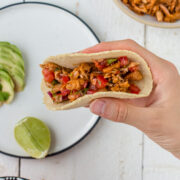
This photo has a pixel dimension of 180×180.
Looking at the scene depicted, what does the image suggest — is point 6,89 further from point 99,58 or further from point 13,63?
point 99,58

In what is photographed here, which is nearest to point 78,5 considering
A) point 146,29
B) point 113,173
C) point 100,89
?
point 146,29

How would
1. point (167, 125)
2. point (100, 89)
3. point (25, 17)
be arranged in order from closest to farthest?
point (100, 89), point (167, 125), point (25, 17)

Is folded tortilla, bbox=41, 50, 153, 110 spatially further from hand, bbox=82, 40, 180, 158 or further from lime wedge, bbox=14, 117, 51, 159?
lime wedge, bbox=14, 117, 51, 159

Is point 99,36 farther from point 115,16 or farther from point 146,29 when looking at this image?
point 146,29

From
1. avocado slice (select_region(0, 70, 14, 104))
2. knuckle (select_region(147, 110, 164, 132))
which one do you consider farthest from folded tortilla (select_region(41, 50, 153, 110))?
avocado slice (select_region(0, 70, 14, 104))

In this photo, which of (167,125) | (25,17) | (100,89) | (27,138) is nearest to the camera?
(100,89)

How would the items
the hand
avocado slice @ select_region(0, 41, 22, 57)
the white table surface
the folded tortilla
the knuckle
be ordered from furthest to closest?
the white table surface → avocado slice @ select_region(0, 41, 22, 57) → the knuckle → the hand → the folded tortilla

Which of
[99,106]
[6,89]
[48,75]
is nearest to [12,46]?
[6,89]
